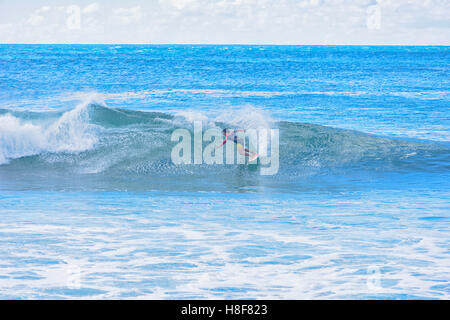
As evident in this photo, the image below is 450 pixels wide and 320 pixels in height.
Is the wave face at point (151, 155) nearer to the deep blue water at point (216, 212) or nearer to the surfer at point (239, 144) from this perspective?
the deep blue water at point (216, 212)

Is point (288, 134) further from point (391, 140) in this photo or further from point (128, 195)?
point (128, 195)

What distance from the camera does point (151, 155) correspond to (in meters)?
14.5

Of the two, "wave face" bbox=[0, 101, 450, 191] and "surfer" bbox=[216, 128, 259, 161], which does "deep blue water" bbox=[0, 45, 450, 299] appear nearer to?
"wave face" bbox=[0, 101, 450, 191]

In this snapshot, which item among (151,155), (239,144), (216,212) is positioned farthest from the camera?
(239,144)

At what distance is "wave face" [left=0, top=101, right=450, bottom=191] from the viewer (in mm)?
12195

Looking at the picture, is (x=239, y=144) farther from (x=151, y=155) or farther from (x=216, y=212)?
(x=216, y=212)

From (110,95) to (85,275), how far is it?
27.6 m

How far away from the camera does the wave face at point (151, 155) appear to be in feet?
40.0

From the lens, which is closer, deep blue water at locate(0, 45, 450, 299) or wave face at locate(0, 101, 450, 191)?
deep blue water at locate(0, 45, 450, 299)

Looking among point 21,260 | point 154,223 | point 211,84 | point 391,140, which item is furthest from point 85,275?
point 211,84

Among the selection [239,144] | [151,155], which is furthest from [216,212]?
[239,144]

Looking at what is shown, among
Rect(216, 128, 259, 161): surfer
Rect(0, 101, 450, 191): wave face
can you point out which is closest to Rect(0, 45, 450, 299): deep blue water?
Rect(0, 101, 450, 191): wave face

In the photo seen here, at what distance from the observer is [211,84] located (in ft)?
132
